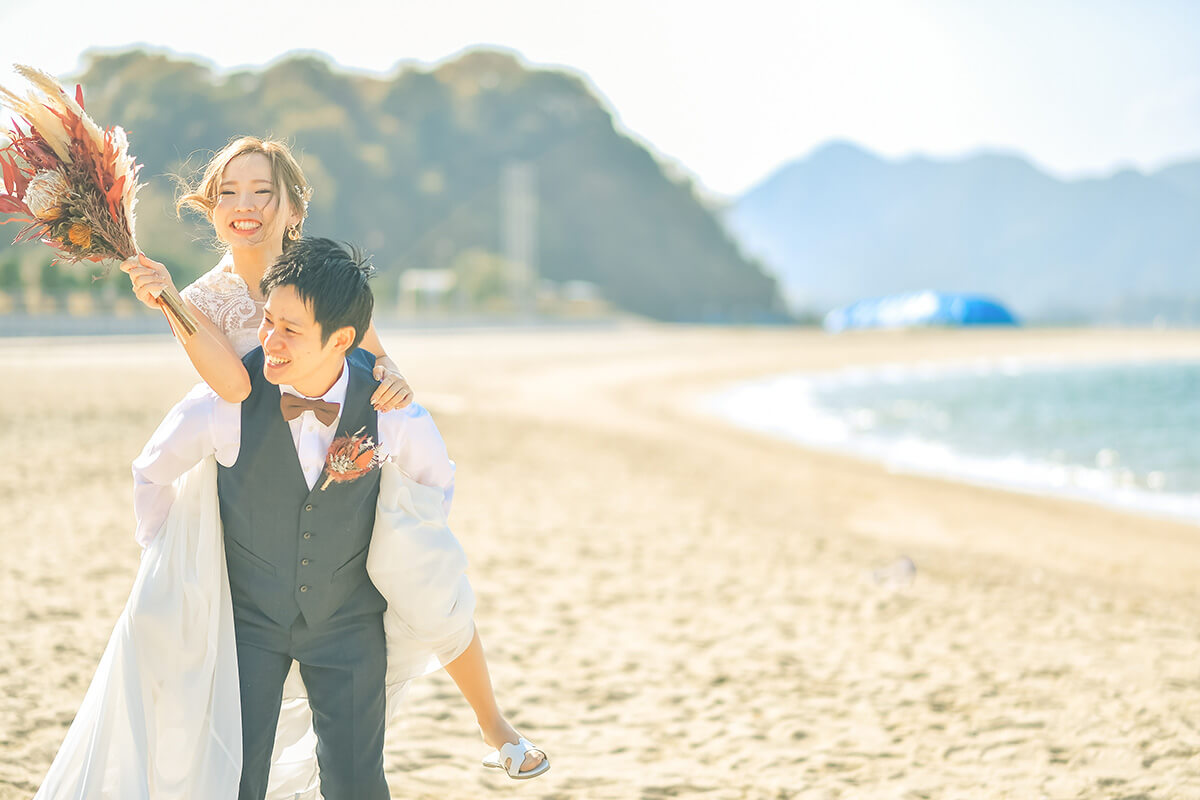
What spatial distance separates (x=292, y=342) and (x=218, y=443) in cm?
25

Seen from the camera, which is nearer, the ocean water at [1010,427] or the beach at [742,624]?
the beach at [742,624]

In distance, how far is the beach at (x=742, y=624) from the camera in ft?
9.96

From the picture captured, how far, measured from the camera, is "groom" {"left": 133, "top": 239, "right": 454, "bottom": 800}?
1835 millimetres

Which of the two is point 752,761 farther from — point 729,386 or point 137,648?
point 729,386

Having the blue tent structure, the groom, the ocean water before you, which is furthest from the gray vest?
the blue tent structure

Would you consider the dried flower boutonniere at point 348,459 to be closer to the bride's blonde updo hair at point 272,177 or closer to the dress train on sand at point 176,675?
the dress train on sand at point 176,675

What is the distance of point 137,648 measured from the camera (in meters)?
1.83

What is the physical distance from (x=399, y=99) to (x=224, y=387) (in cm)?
9311

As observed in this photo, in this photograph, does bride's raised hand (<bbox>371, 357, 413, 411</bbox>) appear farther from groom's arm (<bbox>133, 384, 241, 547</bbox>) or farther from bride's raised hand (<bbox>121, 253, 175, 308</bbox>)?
bride's raised hand (<bbox>121, 253, 175, 308</bbox>)

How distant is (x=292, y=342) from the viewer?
180 cm

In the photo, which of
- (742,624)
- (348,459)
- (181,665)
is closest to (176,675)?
(181,665)

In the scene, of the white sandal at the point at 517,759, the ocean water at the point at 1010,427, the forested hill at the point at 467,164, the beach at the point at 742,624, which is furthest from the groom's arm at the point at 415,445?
the forested hill at the point at 467,164

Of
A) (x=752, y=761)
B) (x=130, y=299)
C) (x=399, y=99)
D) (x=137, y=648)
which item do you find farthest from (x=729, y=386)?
(x=399, y=99)

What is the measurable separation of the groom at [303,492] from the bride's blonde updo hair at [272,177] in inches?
11.1
